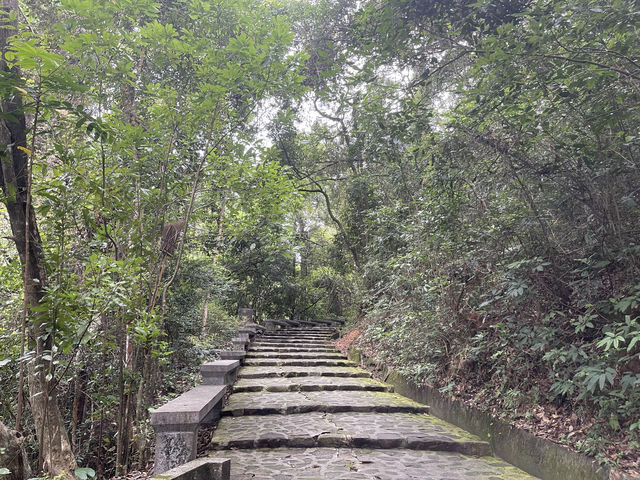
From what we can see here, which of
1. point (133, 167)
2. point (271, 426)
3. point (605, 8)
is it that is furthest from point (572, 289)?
point (133, 167)

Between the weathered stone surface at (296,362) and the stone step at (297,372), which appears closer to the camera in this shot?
the stone step at (297,372)

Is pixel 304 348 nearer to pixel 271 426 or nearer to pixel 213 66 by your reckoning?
pixel 271 426

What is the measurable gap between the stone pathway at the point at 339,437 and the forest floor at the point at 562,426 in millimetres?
402

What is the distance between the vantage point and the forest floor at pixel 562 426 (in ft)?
8.68

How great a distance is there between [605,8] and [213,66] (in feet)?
11.8

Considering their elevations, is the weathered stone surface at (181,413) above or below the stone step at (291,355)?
above

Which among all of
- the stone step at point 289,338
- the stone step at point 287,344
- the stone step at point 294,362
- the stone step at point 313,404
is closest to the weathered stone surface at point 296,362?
the stone step at point 294,362

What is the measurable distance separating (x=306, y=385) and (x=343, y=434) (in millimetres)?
2382

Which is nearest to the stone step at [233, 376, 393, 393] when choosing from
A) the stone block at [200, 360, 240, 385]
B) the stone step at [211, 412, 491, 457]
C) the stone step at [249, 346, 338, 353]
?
the stone block at [200, 360, 240, 385]

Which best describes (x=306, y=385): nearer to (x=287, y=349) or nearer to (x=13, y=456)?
(x=287, y=349)

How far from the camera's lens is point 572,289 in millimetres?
3795

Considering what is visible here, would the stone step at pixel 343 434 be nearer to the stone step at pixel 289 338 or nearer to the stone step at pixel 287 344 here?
the stone step at pixel 287 344

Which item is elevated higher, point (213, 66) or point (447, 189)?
point (213, 66)

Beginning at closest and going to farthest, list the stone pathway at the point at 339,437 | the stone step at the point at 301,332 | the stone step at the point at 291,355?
the stone pathway at the point at 339,437, the stone step at the point at 291,355, the stone step at the point at 301,332
